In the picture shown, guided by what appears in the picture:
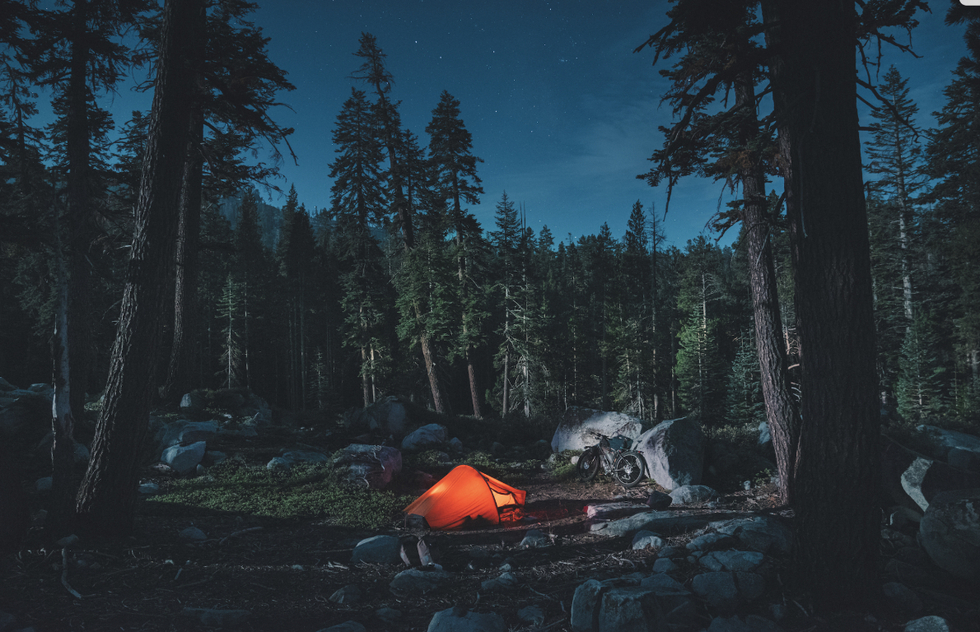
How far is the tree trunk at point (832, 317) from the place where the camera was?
151 inches

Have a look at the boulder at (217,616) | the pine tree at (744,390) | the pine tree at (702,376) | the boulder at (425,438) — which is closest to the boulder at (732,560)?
the boulder at (217,616)

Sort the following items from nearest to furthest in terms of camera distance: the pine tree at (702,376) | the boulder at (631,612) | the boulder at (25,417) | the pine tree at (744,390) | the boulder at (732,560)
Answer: the boulder at (631,612)
the boulder at (732,560)
the boulder at (25,417)
the pine tree at (744,390)
the pine tree at (702,376)

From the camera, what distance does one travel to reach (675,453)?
33.6 ft

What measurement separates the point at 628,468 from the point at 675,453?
4.00 feet

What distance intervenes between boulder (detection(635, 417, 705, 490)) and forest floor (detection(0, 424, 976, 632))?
3.58 meters

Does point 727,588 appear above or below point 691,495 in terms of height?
above

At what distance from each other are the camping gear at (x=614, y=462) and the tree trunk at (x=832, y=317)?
6903 mm

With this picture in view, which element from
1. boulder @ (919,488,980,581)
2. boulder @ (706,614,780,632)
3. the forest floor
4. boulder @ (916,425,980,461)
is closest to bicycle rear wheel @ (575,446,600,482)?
the forest floor

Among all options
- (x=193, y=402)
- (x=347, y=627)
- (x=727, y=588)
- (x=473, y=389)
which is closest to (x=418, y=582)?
(x=347, y=627)

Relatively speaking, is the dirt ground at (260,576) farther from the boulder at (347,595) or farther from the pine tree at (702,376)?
the pine tree at (702,376)

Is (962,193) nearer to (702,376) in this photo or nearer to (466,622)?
(702,376)

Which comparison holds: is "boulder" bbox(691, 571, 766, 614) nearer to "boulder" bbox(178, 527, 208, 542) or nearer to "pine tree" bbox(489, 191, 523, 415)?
"boulder" bbox(178, 527, 208, 542)

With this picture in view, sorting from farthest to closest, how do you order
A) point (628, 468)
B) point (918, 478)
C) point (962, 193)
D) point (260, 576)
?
point (962, 193)
point (628, 468)
point (918, 478)
point (260, 576)

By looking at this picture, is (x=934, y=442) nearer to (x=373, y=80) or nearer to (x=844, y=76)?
(x=844, y=76)
